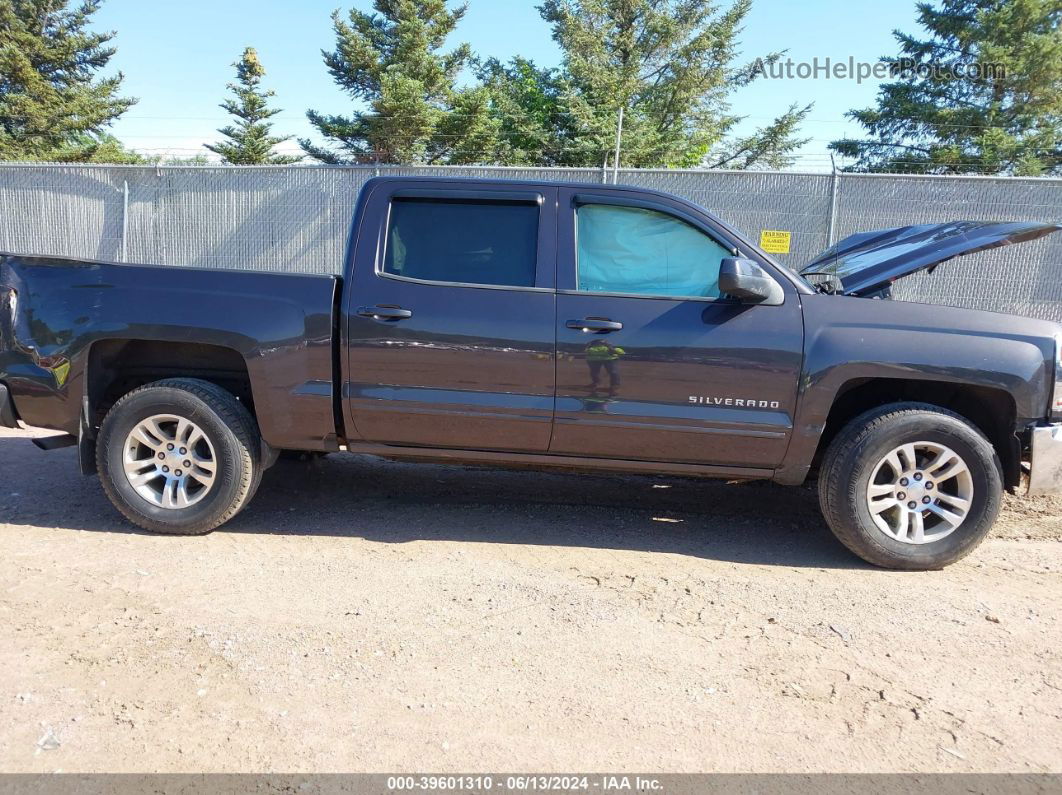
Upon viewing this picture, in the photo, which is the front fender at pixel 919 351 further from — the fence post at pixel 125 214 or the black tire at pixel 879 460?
the fence post at pixel 125 214

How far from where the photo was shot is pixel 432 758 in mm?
2490

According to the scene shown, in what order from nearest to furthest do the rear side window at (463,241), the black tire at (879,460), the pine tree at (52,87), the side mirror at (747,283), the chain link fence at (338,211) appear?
the side mirror at (747,283) < the black tire at (879,460) < the rear side window at (463,241) < the chain link fence at (338,211) < the pine tree at (52,87)

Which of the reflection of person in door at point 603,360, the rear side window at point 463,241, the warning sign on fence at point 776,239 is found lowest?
the reflection of person in door at point 603,360

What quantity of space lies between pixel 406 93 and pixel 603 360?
25.7 metres

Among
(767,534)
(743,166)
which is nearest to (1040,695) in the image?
(767,534)

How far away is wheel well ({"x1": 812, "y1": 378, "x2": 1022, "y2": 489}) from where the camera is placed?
4.17 metres

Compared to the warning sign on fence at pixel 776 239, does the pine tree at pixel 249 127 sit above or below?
above

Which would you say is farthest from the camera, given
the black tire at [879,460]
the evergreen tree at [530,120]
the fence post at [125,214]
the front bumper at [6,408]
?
the evergreen tree at [530,120]

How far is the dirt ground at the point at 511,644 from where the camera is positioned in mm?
2572

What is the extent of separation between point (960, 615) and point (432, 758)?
2533 millimetres

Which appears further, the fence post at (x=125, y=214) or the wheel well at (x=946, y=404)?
the fence post at (x=125, y=214)

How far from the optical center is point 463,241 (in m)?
4.33

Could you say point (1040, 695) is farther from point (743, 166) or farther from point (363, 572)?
point (743, 166)

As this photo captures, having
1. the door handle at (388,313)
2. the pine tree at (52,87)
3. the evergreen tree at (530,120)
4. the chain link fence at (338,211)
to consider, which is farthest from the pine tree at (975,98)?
the pine tree at (52,87)
